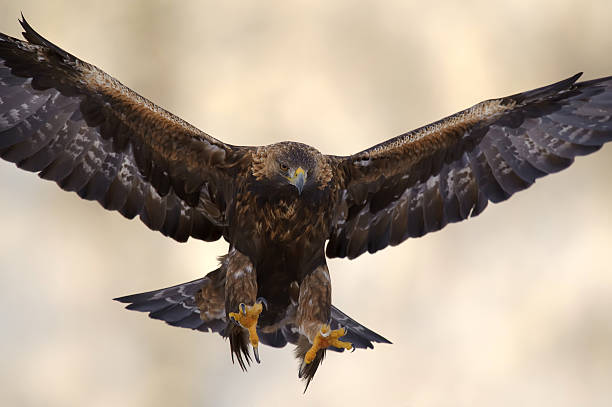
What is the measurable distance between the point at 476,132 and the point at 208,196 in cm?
238

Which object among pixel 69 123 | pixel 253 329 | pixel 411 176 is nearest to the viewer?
pixel 253 329

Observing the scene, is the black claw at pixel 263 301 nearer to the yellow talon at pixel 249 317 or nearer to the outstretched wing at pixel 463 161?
the yellow talon at pixel 249 317

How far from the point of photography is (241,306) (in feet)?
23.7

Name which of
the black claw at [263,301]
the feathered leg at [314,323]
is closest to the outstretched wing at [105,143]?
the black claw at [263,301]

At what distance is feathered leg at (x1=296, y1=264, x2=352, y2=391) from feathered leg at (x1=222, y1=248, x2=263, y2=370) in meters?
0.41

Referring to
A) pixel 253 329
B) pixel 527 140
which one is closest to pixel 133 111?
pixel 253 329

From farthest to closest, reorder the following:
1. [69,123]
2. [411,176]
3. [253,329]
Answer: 1. [411,176]
2. [69,123]
3. [253,329]

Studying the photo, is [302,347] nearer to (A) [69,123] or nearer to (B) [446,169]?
(B) [446,169]

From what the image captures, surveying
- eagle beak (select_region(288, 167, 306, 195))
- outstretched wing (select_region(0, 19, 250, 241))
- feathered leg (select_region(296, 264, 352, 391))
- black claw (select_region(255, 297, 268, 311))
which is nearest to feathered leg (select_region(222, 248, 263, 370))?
black claw (select_region(255, 297, 268, 311))

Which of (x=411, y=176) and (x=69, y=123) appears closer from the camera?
(x=69, y=123)

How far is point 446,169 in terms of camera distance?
818 cm

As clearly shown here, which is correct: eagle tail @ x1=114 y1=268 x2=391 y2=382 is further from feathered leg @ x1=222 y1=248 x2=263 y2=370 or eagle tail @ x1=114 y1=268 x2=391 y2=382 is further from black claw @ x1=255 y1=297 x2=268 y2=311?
feathered leg @ x1=222 y1=248 x2=263 y2=370

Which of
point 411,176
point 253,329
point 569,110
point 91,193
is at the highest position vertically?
point 569,110

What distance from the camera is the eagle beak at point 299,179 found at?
703 centimetres
